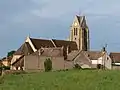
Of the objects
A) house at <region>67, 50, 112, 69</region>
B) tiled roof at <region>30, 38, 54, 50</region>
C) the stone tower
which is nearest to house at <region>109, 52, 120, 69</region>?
house at <region>67, 50, 112, 69</region>

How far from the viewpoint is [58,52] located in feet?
306

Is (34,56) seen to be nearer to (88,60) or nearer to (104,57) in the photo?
(88,60)

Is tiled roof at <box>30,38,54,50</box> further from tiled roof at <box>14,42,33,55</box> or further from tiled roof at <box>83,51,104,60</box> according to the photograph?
tiled roof at <box>83,51,104,60</box>

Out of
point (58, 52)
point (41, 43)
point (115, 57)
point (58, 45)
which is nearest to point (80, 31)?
point (58, 45)

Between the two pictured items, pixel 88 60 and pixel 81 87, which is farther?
pixel 88 60

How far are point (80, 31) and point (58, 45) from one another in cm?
2081

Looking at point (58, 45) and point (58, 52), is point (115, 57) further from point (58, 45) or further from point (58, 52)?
point (58, 52)

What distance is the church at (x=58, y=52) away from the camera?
87500 mm

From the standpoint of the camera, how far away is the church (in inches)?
3445

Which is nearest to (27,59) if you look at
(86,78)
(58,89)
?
(86,78)

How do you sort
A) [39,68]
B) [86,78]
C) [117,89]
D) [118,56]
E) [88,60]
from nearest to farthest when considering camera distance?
[117,89] < [86,78] < [39,68] < [88,60] < [118,56]

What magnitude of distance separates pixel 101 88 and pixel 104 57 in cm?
8047

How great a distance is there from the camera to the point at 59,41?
409ft

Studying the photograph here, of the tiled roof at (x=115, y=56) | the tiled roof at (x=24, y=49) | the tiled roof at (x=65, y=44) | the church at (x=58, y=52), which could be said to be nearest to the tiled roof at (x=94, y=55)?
the church at (x=58, y=52)
